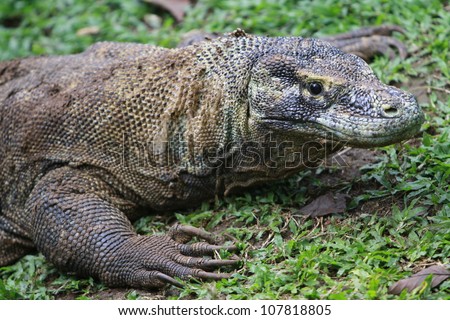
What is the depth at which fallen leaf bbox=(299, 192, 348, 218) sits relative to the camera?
18.5 ft

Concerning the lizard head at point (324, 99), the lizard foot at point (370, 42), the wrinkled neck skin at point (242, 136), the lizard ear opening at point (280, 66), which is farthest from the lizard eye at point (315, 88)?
the lizard foot at point (370, 42)

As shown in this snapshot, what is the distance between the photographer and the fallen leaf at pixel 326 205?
222 inches

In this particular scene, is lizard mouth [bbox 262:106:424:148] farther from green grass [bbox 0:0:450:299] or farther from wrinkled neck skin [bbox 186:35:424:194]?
green grass [bbox 0:0:450:299]

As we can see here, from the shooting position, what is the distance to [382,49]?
24.1ft

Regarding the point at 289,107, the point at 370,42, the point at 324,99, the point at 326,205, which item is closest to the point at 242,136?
the point at 289,107

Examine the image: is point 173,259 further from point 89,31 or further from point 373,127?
point 89,31

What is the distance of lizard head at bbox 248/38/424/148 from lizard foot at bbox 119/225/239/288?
980 millimetres

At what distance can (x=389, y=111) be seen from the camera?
4938 mm

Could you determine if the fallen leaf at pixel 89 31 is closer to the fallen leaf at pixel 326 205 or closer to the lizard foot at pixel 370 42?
the lizard foot at pixel 370 42

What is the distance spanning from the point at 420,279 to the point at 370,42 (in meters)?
3.32

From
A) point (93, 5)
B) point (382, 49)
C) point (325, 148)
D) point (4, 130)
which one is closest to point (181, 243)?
point (325, 148)

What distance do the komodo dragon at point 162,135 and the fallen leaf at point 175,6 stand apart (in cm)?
232

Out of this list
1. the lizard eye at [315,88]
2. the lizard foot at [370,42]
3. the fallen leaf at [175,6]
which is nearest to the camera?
the lizard eye at [315,88]

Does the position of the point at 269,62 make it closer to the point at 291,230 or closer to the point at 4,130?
the point at 291,230
